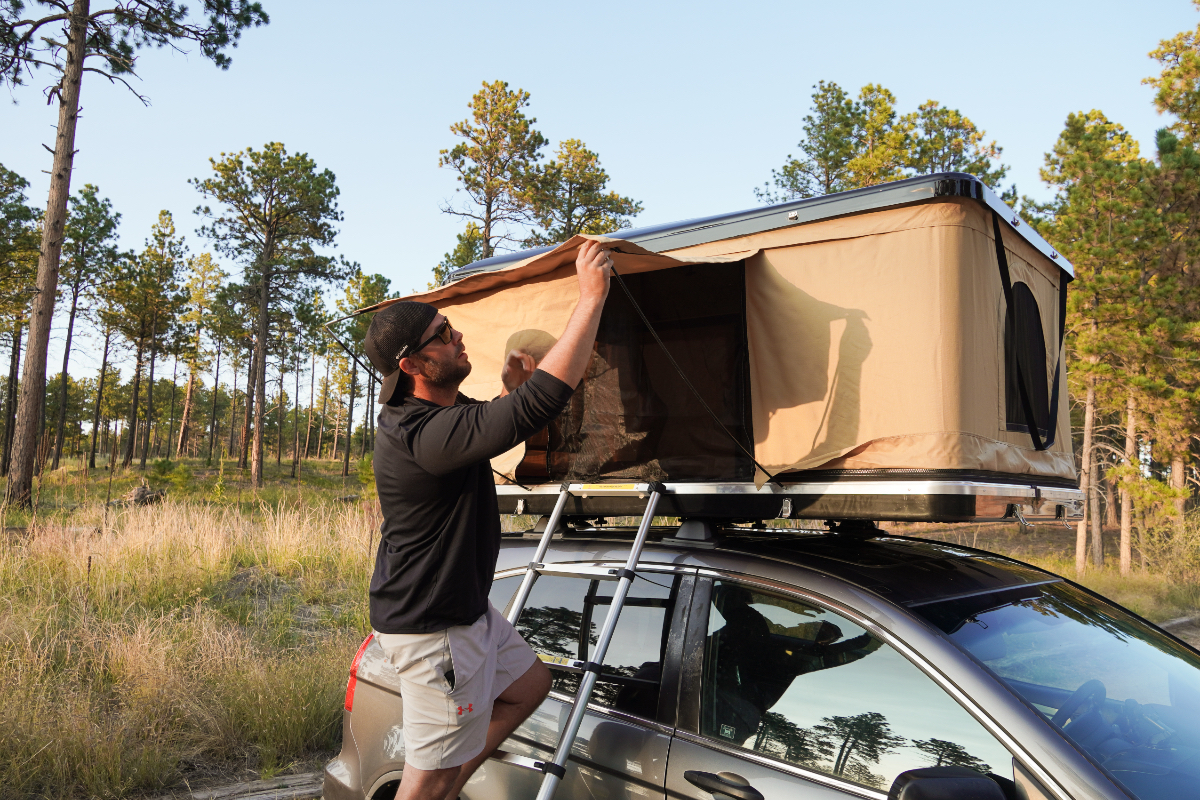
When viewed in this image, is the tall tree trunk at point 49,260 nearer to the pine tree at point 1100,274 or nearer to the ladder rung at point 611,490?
the ladder rung at point 611,490

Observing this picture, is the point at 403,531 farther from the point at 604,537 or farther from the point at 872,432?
the point at 872,432

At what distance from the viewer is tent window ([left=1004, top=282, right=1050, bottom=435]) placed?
2986mm

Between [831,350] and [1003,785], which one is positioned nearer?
[1003,785]

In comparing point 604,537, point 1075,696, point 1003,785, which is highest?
point 604,537

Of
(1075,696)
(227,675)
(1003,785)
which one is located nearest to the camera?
(1003,785)

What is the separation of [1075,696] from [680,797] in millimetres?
1065

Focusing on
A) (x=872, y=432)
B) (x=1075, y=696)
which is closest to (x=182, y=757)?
(x=872, y=432)

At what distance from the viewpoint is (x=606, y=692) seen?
2.46m

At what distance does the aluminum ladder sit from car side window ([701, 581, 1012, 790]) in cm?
30

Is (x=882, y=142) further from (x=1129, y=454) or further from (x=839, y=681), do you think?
(x=839, y=681)

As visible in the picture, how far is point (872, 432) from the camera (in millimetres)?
2732

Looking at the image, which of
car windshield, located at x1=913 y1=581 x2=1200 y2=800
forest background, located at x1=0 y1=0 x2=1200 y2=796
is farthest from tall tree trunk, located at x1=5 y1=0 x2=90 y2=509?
car windshield, located at x1=913 y1=581 x2=1200 y2=800

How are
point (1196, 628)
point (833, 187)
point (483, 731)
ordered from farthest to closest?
point (833, 187) → point (1196, 628) → point (483, 731)

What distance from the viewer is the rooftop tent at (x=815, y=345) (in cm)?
266
